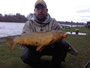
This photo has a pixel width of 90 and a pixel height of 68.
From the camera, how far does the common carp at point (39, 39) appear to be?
347 cm

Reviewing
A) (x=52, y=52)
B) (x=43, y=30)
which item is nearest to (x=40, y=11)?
(x=43, y=30)

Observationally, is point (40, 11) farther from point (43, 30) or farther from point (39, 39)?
point (39, 39)

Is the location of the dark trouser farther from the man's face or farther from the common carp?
the man's face

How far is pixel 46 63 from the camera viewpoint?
490cm

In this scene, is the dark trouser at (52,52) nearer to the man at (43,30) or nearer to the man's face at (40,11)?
the man at (43,30)

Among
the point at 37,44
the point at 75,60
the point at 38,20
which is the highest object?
the point at 38,20

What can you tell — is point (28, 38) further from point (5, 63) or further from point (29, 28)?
point (5, 63)

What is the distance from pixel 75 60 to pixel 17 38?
2.25 metres

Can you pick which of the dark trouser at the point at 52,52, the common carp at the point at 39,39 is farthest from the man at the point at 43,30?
the common carp at the point at 39,39

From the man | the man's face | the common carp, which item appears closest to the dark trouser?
the man

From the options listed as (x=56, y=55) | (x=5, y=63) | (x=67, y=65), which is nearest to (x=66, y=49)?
(x=56, y=55)

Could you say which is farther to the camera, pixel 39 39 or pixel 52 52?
pixel 52 52

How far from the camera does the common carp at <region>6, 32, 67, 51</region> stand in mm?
3467

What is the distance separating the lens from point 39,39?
3.50 metres
